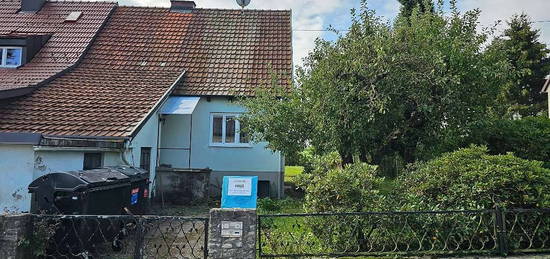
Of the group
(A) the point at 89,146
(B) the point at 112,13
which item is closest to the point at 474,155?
(A) the point at 89,146

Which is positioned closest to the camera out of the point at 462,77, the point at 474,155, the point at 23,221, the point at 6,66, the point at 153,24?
the point at 23,221

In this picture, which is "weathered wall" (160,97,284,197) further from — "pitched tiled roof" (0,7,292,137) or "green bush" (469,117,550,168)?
"green bush" (469,117,550,168)

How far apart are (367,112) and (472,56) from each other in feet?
10.9

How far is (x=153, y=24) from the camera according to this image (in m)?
19.4

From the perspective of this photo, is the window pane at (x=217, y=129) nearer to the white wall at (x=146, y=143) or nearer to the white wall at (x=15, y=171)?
the white wall at (x=146, y=143)

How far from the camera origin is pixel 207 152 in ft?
50.4

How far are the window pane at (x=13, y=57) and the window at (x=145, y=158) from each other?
23.8 feet

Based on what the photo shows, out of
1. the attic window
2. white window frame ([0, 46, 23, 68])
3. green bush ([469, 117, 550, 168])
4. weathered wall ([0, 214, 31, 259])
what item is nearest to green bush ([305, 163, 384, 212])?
weathered wall ([0, 214, 31, 259])

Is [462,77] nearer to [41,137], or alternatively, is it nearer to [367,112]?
[367,112]

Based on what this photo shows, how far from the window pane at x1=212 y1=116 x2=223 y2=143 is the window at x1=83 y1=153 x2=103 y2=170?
5.55 m

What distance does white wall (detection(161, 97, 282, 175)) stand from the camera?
15273 mm

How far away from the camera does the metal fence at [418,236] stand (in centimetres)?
651

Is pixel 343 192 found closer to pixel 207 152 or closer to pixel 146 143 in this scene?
pixel 146 143

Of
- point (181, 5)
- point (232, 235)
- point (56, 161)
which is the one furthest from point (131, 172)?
point (181, 5)
